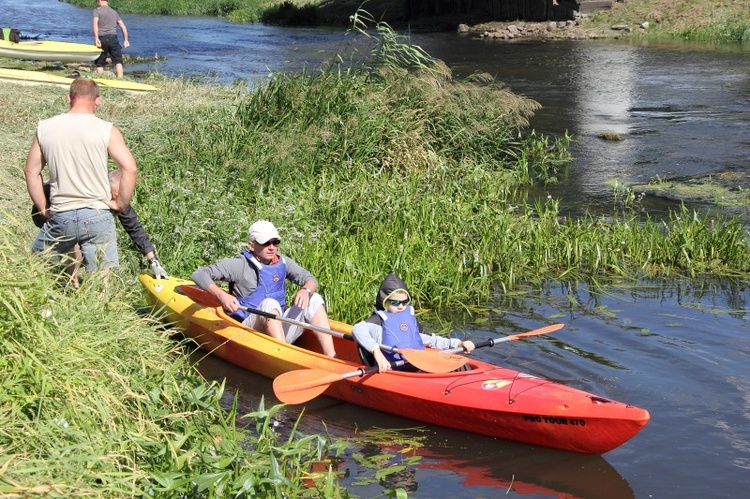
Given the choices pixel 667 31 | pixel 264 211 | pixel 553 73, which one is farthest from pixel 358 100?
pixel 667 31

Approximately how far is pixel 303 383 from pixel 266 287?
113 cm

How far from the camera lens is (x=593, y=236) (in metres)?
9.07

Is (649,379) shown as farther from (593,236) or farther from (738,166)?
(738,166)

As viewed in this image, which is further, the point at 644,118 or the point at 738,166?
the point at 644,118

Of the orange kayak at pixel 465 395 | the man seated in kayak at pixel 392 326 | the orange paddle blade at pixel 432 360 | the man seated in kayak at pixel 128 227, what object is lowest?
the orange kayak at pixel 465 395

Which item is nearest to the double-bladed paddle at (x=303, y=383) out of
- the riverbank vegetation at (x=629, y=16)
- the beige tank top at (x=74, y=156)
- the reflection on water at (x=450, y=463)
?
→ the reflection on water at (x=450, y=463)

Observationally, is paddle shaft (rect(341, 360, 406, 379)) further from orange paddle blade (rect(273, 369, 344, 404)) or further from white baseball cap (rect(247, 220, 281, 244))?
white baseball cap (rect(247, 220, 281, 244))

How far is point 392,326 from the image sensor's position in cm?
645

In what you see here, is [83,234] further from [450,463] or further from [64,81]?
[64,81]

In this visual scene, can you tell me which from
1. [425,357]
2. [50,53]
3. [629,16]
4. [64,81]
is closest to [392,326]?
[425,357]

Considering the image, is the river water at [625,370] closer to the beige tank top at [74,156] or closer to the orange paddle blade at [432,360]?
the orange paddle blade at [432,360]

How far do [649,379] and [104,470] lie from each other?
393cm

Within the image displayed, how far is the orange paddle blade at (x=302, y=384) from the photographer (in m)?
5.95

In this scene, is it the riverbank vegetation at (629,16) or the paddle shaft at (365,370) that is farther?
the riverbank vegetation at (629,16)
